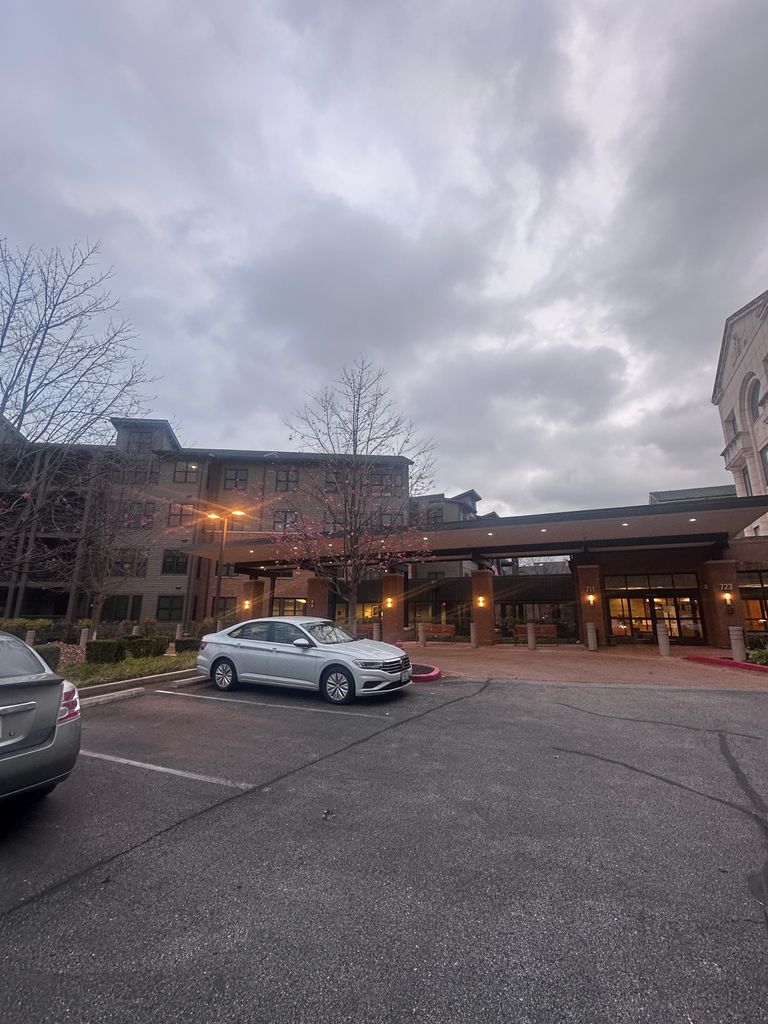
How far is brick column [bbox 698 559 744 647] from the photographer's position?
18.5 metres

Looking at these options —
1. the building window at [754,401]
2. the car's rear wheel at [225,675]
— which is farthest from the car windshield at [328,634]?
the building window at [754,401]

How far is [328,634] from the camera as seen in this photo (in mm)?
A: 9438

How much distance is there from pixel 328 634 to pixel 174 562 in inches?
1040

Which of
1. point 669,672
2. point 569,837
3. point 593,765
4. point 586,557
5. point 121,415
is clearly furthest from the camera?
point 586,557

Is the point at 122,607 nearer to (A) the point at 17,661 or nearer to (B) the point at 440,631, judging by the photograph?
(B) the point at 440,631

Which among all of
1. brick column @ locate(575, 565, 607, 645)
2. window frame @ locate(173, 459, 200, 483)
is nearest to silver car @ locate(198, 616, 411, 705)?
brick column @ locate(575, 565, 607, 645)

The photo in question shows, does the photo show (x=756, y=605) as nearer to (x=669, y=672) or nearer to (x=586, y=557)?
(x=586, y=557)

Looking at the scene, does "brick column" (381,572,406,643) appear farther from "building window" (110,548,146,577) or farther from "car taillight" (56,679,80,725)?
"car taillight" (56,679,80,725)

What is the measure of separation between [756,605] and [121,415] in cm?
2457

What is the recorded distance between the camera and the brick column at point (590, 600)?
68.9ft

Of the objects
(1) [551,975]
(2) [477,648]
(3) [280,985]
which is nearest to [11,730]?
(3) [280,985]

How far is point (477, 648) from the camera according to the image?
2002 cm

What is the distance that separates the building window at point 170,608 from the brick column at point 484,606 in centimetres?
2021

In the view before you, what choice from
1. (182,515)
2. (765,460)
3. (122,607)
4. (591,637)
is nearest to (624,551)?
(591,637)
